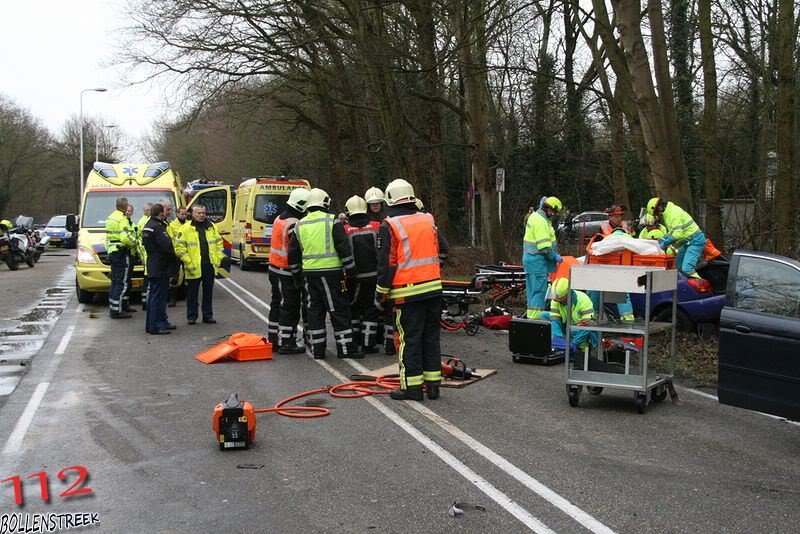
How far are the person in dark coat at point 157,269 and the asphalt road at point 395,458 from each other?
8.57ft

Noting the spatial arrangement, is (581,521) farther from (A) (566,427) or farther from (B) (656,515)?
(A) (566,427)

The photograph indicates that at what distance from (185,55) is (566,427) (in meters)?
19.4

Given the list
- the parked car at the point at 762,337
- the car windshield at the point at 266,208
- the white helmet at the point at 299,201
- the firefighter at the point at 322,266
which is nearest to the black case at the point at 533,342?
the firefighter at the point at 322,266

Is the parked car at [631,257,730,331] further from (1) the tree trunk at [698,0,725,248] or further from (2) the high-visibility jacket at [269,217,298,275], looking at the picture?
(1) the tree trunk at [698,0,725,248]

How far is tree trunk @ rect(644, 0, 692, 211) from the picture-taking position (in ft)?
40.4

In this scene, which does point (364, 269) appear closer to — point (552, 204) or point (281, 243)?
point (281, 243)

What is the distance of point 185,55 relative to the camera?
2302cm

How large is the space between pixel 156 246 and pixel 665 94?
27.3 feet

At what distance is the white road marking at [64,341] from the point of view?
10.5 metres

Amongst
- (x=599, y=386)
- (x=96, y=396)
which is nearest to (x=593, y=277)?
(x=599, y=386)

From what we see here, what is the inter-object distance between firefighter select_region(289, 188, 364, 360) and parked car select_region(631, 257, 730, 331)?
415cm

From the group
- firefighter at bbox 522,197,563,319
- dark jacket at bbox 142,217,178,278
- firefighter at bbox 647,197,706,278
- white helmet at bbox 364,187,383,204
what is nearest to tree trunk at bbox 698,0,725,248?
firefighter at bbox 647,197,706,278

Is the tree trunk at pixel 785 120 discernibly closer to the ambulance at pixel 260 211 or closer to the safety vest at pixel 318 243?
the safety vest at pixel 318 243

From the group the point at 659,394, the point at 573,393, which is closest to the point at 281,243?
the point at 573,393
